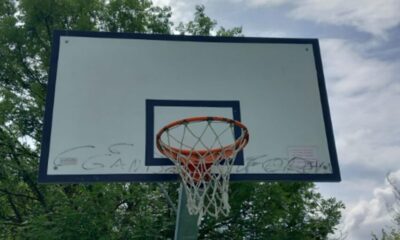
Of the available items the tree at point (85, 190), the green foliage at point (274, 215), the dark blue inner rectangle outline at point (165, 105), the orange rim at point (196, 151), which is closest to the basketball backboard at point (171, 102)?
the dark blue inner rectangle outline at point (165, 105)

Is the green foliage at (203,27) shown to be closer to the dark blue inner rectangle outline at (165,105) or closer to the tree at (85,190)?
the tree at (85,190)

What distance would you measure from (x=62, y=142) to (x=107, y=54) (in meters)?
1.07

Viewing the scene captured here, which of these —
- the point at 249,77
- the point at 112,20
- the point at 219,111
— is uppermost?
the point at 112,20

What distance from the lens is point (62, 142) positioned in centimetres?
378

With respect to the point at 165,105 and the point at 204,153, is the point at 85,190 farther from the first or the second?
the point at 204,153

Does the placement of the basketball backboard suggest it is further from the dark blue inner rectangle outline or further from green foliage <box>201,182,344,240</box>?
green foliage <box>201,182,344,240</box>

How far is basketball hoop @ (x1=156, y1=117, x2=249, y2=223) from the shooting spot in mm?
3391

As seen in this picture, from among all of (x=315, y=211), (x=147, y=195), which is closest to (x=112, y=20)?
(x=147, y=195)

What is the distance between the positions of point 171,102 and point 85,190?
2.62m

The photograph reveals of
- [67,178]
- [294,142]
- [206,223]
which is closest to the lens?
[67,178]

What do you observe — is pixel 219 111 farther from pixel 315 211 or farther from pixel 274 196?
pixel 315 211

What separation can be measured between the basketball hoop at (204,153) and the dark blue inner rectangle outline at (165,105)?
142 mm

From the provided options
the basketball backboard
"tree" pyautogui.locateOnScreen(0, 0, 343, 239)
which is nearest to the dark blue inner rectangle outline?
the basketball backboard

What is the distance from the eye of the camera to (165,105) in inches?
161
